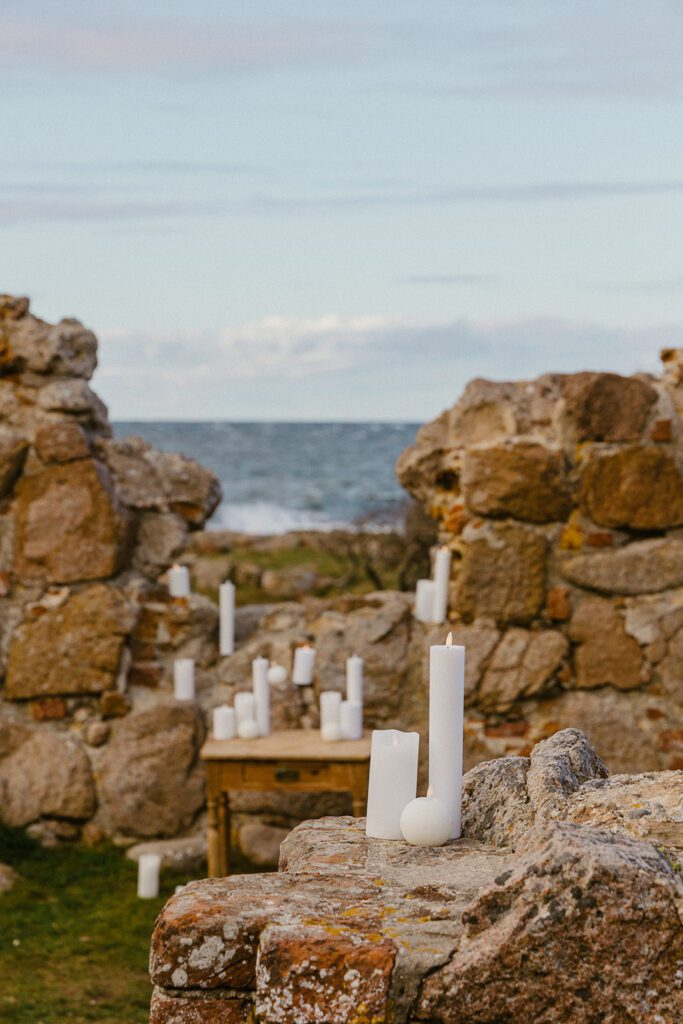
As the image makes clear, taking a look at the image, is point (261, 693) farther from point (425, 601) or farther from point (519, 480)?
point (519, 480)

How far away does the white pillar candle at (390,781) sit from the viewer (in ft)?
7.32

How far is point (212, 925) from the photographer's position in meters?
1.71

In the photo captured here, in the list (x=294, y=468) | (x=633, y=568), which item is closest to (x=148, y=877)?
(x=633, y=568)

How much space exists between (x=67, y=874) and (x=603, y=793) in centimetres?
388

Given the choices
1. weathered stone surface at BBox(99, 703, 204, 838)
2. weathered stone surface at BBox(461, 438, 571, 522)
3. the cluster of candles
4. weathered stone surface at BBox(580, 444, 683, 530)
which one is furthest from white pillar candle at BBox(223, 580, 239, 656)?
weathered stone surface at BBox(580, 444, 683, 530)

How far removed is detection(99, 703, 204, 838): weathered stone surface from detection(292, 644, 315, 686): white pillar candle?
1.91 ft

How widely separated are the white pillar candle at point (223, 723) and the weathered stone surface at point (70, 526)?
0.87 metres

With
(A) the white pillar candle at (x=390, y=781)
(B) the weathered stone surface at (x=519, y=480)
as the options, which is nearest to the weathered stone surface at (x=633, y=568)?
(B) the weathered stone surface at (x=519, y=480)

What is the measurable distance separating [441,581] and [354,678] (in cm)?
58

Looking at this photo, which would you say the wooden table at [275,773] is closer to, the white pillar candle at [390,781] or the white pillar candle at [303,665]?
the white pillar candle at [303,665]

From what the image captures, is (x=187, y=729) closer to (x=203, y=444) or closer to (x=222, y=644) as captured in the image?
(x=222, y=644)

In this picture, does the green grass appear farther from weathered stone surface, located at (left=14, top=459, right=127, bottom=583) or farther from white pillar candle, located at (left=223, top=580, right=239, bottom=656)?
weathered stone surface, located at (left=14, top=459, right=127, bottom=583)

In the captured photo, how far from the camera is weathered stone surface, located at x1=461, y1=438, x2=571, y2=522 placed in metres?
5.25

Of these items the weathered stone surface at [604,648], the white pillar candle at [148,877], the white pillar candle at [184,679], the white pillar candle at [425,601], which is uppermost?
the white pillar candle at [425,601]
